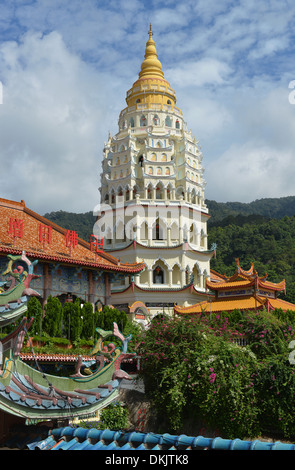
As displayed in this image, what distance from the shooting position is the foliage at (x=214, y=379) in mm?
18891

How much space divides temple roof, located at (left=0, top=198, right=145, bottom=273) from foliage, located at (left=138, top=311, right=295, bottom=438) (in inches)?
280

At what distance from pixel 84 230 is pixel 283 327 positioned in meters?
82.7

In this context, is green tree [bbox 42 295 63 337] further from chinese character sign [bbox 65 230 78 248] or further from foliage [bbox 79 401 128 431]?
foliage [bbox 79 401 128 431]

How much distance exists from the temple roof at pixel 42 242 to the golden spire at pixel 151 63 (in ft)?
91.6

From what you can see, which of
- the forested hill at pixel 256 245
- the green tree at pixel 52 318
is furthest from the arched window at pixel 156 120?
the forested hill at pixel 256 245

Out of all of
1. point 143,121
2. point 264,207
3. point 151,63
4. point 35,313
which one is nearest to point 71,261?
point 35,313

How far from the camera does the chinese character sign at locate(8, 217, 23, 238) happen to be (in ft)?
85.6

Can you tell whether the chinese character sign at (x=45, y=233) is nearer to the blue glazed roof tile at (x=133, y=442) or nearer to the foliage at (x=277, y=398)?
the foliage at (x=277, y=398)

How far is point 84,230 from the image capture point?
103 meters

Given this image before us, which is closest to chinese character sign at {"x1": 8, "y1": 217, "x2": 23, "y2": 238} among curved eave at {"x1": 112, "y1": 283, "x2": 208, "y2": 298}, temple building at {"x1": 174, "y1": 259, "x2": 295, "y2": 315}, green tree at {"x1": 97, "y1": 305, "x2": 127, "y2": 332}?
green tree at {"x1": 97, "y1": 305, "x2": 127, "y2": 332}

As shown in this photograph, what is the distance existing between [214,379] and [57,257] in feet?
34.1

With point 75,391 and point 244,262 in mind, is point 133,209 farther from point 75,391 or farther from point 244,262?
point 244,262
